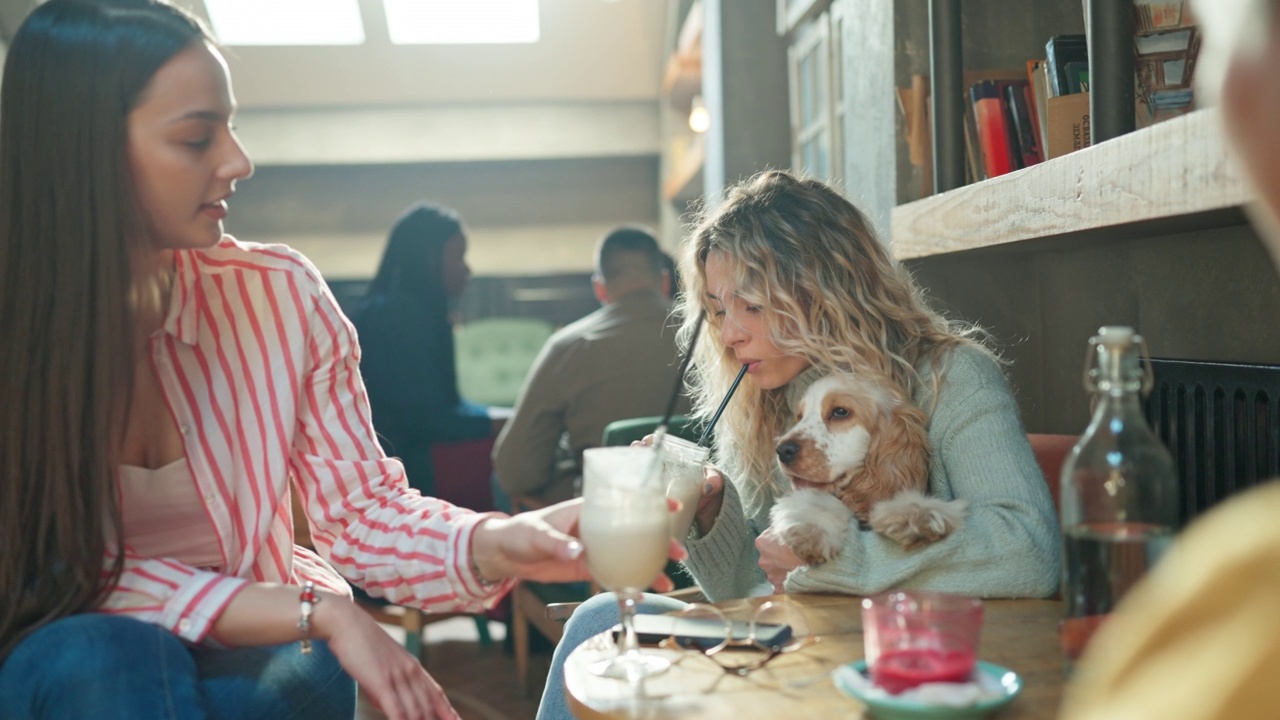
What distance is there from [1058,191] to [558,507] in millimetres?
817

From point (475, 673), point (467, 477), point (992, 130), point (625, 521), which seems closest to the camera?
point (625, 521)

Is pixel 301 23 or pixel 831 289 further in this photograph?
pixel 301 23

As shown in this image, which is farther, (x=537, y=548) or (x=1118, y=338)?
(x=537, y=548)

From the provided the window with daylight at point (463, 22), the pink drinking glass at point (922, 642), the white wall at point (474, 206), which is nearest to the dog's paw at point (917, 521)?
the pink drinking glass at point (922, 642)

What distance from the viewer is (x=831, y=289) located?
168 centimetres

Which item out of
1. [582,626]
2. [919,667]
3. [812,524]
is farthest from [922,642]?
[582,626]

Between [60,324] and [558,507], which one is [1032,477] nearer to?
[558,507]

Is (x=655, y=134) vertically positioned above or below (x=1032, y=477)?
above

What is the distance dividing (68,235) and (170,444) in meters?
0.30

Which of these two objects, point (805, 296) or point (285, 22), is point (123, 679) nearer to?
point (805, 296)

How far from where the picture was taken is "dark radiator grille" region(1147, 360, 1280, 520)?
1.56 m

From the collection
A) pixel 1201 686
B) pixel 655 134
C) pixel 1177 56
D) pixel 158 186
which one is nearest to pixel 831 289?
pixel 1177 56

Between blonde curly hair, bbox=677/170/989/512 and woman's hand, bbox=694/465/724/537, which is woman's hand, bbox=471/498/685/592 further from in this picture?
blonde curly hair, bbox=677/170/989/512

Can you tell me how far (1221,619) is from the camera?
18.1 inches
